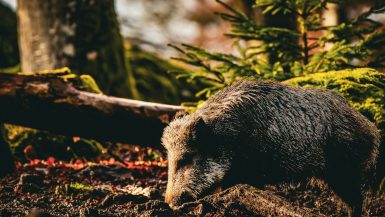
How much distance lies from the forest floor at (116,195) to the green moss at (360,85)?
95 centimetres

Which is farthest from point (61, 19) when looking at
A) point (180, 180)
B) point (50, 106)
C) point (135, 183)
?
point (180, 180)

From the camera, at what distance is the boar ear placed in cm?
402

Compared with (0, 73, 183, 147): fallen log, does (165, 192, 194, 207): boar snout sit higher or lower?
lower

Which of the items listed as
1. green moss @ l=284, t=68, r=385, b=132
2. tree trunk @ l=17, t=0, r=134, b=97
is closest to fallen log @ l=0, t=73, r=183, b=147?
green moss @ l=284, t=68, r=385, b=132

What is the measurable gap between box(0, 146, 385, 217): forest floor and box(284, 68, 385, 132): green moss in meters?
0.95

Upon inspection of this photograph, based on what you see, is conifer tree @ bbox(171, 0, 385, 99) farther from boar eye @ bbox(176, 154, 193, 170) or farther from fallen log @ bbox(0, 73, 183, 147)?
boar eye @ bbox(176, 154, 193, 170)

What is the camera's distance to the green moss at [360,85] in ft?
16.1

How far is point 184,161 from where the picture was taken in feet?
13.6

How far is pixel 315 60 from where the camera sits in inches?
218

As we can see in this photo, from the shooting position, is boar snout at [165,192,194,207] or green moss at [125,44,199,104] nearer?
boar snout at [165,192,194,207]

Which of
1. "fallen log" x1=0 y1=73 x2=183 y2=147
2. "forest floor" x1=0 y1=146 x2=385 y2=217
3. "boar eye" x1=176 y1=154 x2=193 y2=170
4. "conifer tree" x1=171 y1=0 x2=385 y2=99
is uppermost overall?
"conifer tree" x1=171 y1=0 x2=385 y2=99

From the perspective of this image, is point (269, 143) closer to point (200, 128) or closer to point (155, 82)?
point (200, 128)

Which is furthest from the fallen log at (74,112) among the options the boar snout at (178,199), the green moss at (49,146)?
the boar snout at (178,199)

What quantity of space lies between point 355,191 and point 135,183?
2.33 m
